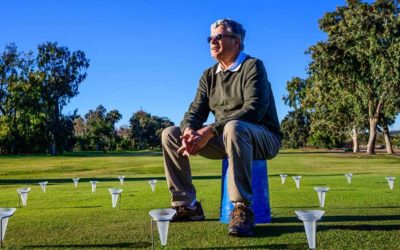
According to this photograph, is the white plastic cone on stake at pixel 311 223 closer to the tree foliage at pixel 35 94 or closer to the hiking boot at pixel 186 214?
the hiking boot at pixel 186 214

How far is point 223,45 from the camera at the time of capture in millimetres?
4926

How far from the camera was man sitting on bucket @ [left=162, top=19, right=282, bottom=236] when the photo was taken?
4.33m

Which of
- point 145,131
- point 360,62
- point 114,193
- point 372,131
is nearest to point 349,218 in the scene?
point 114,193

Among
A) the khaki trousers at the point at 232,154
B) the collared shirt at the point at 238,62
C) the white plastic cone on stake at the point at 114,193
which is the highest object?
the collared shirt at the point at 238,62

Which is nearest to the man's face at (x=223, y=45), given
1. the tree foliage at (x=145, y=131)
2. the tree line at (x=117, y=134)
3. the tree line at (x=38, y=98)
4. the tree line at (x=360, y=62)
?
the tree line at (x=360, y=62)

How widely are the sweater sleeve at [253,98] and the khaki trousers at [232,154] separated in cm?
12

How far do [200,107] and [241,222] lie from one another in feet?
5.98

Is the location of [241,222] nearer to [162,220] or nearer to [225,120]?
[162,220]

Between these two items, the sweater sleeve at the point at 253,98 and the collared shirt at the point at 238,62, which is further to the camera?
the collared shirt at the point at 238,62

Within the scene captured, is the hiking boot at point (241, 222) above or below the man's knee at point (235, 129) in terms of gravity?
below

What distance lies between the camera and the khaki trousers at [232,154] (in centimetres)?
411

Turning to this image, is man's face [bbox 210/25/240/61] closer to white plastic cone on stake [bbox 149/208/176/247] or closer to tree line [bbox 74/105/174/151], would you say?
white plastic cone on stake [bbox 149/208/176/247]

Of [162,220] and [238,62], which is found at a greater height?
[238,62]

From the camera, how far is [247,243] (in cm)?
369
